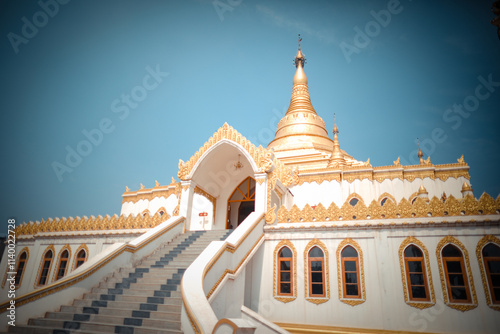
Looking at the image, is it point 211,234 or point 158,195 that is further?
point 158,195

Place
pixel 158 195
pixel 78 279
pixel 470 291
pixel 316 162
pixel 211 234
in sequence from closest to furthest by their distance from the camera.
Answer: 1. pixel 78 279
2. pixel 470 291
3. pixel 211 234
4. pixel 316 162
5. pixel 158 195

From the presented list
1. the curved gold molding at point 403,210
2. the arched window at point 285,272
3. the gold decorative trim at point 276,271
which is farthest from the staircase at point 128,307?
the curved gold molding at point 403,210

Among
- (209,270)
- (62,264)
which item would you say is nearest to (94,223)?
(62,264)

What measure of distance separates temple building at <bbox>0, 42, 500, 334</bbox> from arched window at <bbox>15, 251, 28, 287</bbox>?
417mm

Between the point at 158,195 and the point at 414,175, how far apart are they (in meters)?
15.9

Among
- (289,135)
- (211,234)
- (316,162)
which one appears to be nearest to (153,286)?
(211,234)

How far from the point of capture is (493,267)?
904 centimetres

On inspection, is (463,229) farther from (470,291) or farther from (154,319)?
(154,319)

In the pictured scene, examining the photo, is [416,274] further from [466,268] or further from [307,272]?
[307,272]

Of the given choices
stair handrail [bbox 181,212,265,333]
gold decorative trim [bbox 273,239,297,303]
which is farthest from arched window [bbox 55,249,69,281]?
gold decorative trim [bbox 273,239,297,303]

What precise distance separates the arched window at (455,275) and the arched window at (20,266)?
719 inches

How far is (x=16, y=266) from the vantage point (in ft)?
53.3

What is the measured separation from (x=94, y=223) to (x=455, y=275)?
14.4m

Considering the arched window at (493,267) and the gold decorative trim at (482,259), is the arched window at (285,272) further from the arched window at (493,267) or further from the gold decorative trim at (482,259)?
the arched window at (493,267)
